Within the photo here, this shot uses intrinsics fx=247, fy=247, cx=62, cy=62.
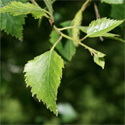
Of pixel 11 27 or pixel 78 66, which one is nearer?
pixel 11 27

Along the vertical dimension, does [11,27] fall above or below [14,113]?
above

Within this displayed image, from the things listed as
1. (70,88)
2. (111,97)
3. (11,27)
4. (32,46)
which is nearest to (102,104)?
(111,97)

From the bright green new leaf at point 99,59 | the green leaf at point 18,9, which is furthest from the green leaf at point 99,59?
the green leaf at point 18,9

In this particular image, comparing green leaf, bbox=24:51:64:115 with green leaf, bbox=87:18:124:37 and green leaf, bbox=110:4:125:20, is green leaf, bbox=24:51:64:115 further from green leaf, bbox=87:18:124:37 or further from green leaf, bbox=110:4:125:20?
green leaf, bbox=110:4:125:20

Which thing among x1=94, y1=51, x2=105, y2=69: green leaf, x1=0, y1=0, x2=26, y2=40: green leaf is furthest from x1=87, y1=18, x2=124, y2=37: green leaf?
x1=0, y1=0, x2=26, y2=40: green leaf

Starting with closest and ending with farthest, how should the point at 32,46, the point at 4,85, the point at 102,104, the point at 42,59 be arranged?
1. the point at 42,59
2. the point at 4,85
3. the point at 32,46
4. the point at 102,104

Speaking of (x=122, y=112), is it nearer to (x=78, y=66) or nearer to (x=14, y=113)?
(x=78, y=66)
